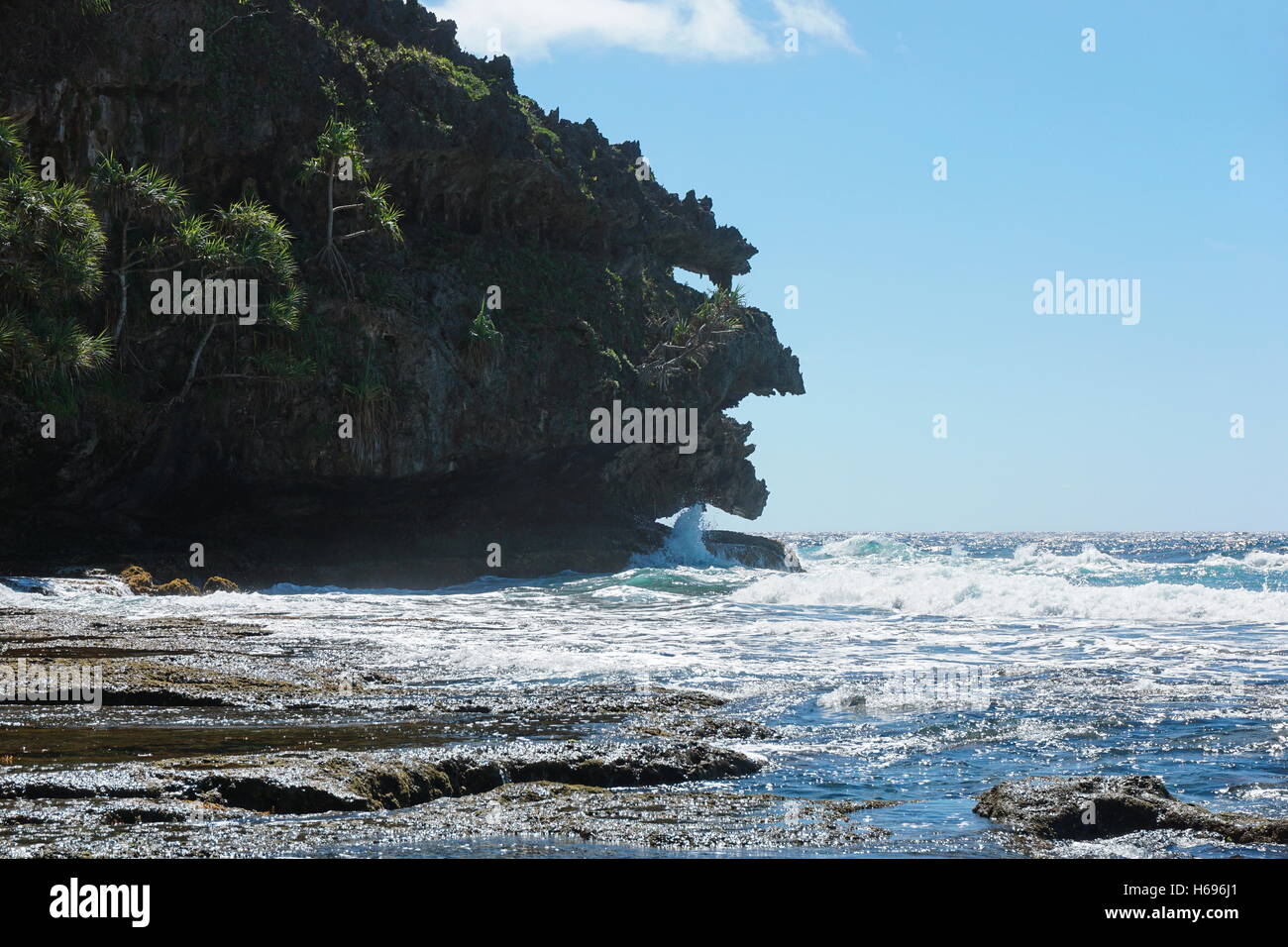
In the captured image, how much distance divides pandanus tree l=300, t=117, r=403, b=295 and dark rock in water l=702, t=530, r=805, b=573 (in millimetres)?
16930

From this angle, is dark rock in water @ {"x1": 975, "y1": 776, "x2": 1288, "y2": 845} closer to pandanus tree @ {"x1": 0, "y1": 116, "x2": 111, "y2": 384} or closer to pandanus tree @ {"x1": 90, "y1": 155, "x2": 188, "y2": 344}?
pandanus tree @ {"x1": 0, "y1": 116, "x2": 111, "y2": 384}

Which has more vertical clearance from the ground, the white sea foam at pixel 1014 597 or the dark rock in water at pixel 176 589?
the dark rock in water at pixel 176 589

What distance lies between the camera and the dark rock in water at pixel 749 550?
4219cm

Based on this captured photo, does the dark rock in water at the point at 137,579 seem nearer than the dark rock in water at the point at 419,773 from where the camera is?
No

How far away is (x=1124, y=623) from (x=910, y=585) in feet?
21.0

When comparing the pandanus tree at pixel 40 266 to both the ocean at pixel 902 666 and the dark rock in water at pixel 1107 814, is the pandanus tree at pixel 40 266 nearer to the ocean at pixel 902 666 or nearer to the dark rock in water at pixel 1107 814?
the ocean at pixel 902 666

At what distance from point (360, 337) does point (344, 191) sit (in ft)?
14.7

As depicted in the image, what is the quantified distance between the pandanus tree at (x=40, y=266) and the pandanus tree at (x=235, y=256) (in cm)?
246
